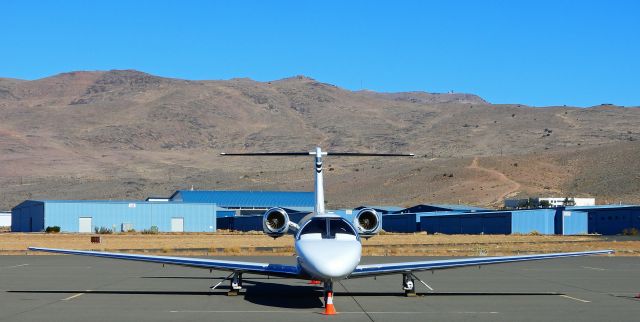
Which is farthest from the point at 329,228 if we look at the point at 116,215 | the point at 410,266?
the point at 116,215

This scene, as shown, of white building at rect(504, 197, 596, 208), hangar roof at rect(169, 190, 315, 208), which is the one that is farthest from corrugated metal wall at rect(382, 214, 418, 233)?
white building at rect(504, 197, 596, 208)

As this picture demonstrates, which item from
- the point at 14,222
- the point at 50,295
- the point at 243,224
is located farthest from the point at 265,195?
the point at 50,295

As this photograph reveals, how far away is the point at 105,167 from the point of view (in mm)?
196750

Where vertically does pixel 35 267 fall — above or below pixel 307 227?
below

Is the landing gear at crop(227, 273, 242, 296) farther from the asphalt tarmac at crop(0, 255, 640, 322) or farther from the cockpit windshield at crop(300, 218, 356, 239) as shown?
the cockpit windshield at crop(300, 218, 356, 239)

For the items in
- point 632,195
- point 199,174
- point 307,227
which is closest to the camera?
point 307,227

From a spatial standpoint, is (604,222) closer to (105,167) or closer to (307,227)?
(307,227)

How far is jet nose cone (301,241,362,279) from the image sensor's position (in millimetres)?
21094

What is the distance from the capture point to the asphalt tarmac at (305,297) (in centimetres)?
2036

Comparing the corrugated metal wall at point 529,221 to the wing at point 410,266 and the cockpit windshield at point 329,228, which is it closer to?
the wing at point 410,266

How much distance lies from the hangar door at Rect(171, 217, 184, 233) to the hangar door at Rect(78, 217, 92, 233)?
8.67 m

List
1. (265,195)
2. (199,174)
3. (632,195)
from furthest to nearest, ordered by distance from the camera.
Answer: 1. (199,174)
2. (632,195)
3. (265,195)

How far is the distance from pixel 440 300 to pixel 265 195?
96.5 metres

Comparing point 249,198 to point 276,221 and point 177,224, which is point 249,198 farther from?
point 276,221
